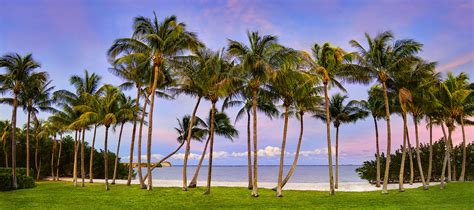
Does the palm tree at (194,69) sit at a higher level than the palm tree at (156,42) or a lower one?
lower

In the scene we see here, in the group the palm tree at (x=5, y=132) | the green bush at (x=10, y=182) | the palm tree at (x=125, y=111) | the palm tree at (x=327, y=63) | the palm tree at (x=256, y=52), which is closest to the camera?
the palm tree at (x=256, y=52)

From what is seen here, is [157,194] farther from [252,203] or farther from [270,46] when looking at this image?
[270,46]

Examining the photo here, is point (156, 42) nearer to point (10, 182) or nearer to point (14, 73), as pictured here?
point (14, 73)

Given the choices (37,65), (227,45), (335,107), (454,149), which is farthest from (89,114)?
(454,149)

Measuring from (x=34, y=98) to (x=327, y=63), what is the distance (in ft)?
79.9

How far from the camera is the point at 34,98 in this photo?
3341cm

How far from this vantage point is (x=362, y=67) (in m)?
23.9

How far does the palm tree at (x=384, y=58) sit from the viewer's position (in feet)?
76.0

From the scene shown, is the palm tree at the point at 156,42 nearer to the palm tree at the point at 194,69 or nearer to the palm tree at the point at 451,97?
the palm tree at the point at 194,69

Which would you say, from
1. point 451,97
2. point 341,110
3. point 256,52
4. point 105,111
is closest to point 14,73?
point 105,111

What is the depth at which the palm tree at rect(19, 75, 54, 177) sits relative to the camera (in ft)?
98.9

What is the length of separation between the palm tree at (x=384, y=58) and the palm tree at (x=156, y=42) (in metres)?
10.1

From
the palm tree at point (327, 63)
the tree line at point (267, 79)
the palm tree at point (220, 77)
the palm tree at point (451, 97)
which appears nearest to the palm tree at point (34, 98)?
the tree line at point (267, 79)

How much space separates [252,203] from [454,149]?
2945 centimetres
